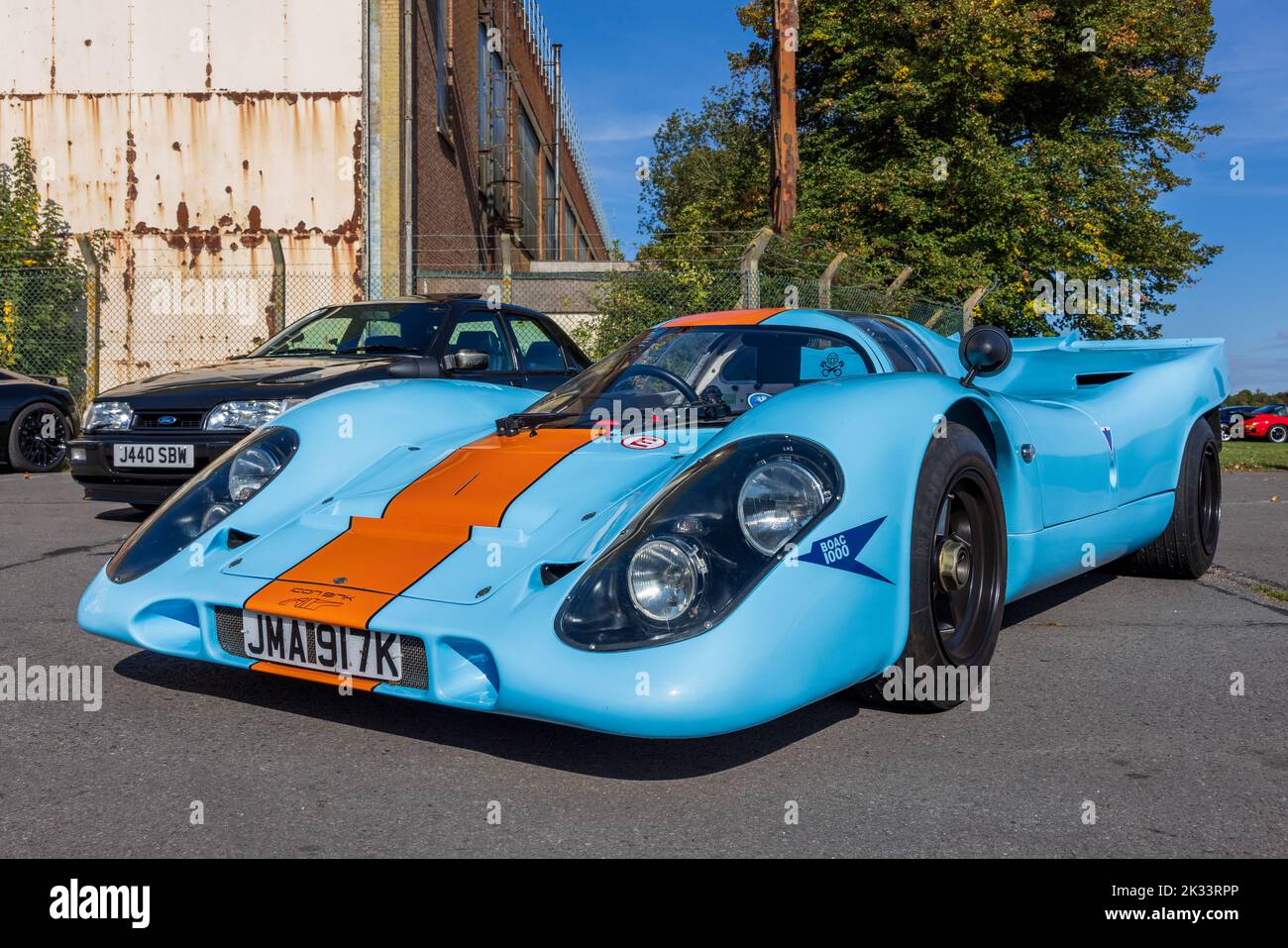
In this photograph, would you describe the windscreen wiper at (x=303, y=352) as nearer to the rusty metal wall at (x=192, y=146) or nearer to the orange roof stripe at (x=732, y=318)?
the orange roof stripe at (x=732, y=318)

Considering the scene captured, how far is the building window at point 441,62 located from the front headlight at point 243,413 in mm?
11637

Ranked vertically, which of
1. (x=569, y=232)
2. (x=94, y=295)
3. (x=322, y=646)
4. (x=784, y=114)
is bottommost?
(x=322, y=646)

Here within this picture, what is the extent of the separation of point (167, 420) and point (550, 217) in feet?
102

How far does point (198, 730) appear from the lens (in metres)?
2.65

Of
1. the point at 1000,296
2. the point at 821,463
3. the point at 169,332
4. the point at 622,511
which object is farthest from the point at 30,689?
the point at 1000,296

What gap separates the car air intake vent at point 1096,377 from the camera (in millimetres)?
4465

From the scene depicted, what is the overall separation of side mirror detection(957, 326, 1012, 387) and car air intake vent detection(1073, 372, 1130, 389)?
1.37m

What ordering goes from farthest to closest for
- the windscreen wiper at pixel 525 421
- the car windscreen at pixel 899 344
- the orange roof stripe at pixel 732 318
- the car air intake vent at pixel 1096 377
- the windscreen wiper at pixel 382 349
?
the windscreen wiper at pixel 382 349, the car air intake vent at pixel 1096 377, the orange roof stripe at pixel 732 318, the car windscreen at pixel 899 344, the windscreen wiper at pixel 525 421

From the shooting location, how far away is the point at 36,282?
43.1ft

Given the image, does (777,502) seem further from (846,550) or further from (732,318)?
(732,318)

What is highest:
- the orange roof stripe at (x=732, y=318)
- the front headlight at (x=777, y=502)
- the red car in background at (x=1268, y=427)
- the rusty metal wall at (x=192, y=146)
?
the rusty metal wall at (x=192, y=146)

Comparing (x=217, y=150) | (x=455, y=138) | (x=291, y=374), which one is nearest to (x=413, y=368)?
(x=291, y=374)

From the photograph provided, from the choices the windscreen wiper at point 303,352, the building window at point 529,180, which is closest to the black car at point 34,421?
the windscreen wiper at point 303,352
